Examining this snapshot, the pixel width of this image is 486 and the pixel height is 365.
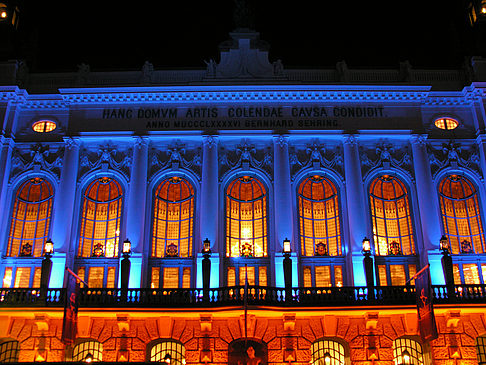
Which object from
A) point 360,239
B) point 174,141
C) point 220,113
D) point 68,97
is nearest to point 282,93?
point 220,113

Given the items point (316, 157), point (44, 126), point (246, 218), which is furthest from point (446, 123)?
point (44, 126)

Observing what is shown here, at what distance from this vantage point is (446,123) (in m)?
36.8

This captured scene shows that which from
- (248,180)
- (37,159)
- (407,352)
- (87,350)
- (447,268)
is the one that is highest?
(37,159)

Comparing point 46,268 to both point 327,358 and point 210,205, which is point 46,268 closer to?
point 210,205

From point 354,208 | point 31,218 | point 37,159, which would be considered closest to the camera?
point 354,208

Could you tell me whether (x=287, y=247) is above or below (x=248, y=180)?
below

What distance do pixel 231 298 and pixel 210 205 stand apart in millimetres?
6667

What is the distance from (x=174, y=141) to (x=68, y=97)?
23.1 ft

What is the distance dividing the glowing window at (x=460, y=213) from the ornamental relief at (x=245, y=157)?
34.9 ft

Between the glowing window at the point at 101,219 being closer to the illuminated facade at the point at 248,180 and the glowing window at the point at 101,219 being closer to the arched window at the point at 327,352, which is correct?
the illuminated facade at the point at 248,180

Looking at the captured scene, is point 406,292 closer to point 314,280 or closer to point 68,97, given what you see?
point 314,280

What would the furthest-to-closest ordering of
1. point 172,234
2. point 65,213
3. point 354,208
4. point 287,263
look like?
point 172,234 → point 354,208 → point 65,213 → point 287,263

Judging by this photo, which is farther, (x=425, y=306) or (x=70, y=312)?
(x=425, y=306)

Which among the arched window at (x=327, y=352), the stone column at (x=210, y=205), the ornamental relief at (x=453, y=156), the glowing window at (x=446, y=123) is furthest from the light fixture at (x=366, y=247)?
the glowing window at (x=446, y=123)
